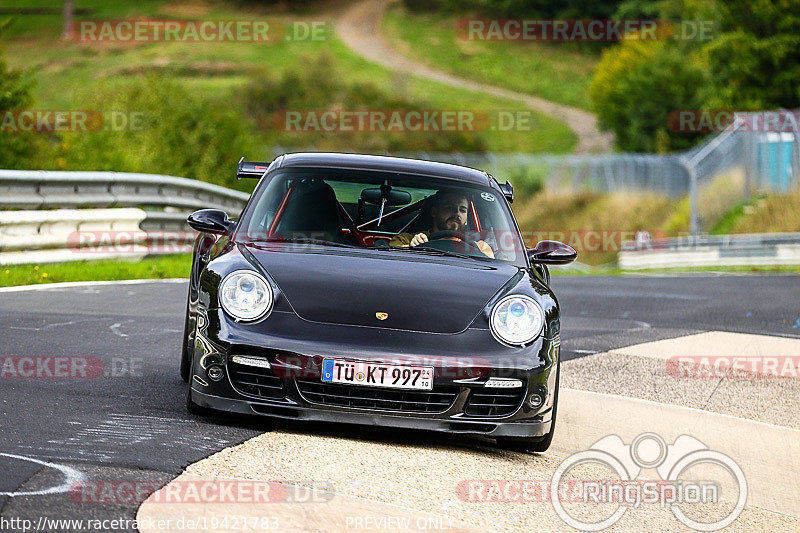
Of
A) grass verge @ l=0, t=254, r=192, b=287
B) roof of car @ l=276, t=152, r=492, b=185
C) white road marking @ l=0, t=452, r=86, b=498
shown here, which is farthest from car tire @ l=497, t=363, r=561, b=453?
grass verge @ l=0, t=254, r=192, b=287

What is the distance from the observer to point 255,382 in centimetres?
611

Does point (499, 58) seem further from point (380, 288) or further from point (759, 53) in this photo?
point (380, 288)

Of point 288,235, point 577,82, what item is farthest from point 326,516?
point 577,82

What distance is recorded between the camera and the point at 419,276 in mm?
6570

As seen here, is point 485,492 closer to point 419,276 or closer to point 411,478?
point 411,478

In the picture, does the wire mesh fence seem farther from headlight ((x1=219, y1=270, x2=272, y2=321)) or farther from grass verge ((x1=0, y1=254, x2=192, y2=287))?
headlight ((x1=219, y1=270, x2=272, y2=321))

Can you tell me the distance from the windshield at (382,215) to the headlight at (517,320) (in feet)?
2.51

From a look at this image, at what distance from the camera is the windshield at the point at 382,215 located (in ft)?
23.7

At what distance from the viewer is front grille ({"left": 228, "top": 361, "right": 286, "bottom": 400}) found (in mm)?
6070

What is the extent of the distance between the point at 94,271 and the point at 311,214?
7.90 meters

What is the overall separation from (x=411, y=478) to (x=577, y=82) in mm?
98301

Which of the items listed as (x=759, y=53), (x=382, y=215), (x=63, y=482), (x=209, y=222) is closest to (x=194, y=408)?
(x=209, y=222)

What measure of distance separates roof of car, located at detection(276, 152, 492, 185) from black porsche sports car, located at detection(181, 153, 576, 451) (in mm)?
632

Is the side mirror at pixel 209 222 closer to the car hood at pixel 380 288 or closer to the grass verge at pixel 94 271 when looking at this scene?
the car hood at pixel 380 288
